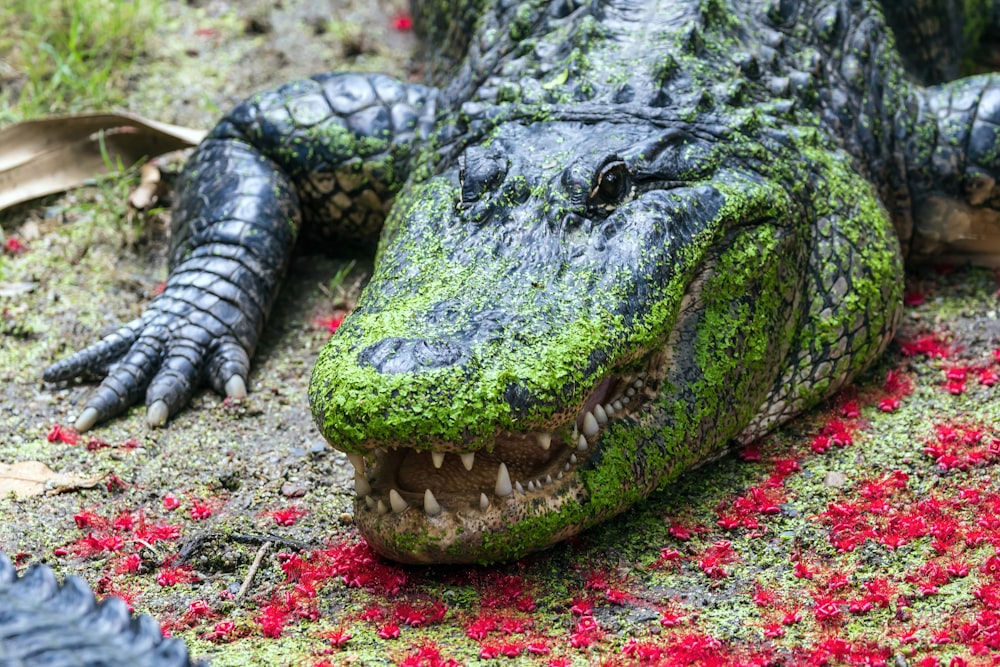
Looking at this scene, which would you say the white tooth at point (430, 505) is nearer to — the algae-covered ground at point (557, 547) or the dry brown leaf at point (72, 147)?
the algae-covered ground at point (557, 547)

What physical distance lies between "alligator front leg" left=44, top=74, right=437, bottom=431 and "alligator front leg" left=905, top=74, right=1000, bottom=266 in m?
2.04

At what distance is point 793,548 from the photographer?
137 inches

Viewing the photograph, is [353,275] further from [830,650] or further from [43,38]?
[830,650]

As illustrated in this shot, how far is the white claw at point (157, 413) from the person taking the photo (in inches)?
169

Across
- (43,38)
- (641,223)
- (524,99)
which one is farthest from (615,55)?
(43,38)

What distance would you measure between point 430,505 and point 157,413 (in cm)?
157

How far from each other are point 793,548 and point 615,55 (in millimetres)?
1832

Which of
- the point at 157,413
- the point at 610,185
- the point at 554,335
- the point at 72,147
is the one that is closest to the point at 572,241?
the point at 610,185

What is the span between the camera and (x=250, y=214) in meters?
4.92

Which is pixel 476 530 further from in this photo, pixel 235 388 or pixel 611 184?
pixel 235 388

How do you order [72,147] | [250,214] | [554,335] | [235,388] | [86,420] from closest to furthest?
[554,335]
[86,420]
[235,388]
[250,214]
[72,147]

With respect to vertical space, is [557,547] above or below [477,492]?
below

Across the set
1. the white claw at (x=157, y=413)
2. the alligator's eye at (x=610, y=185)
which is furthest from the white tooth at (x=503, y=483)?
the white claw at (x=157, y=413)

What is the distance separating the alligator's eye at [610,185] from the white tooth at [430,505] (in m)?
1.00
